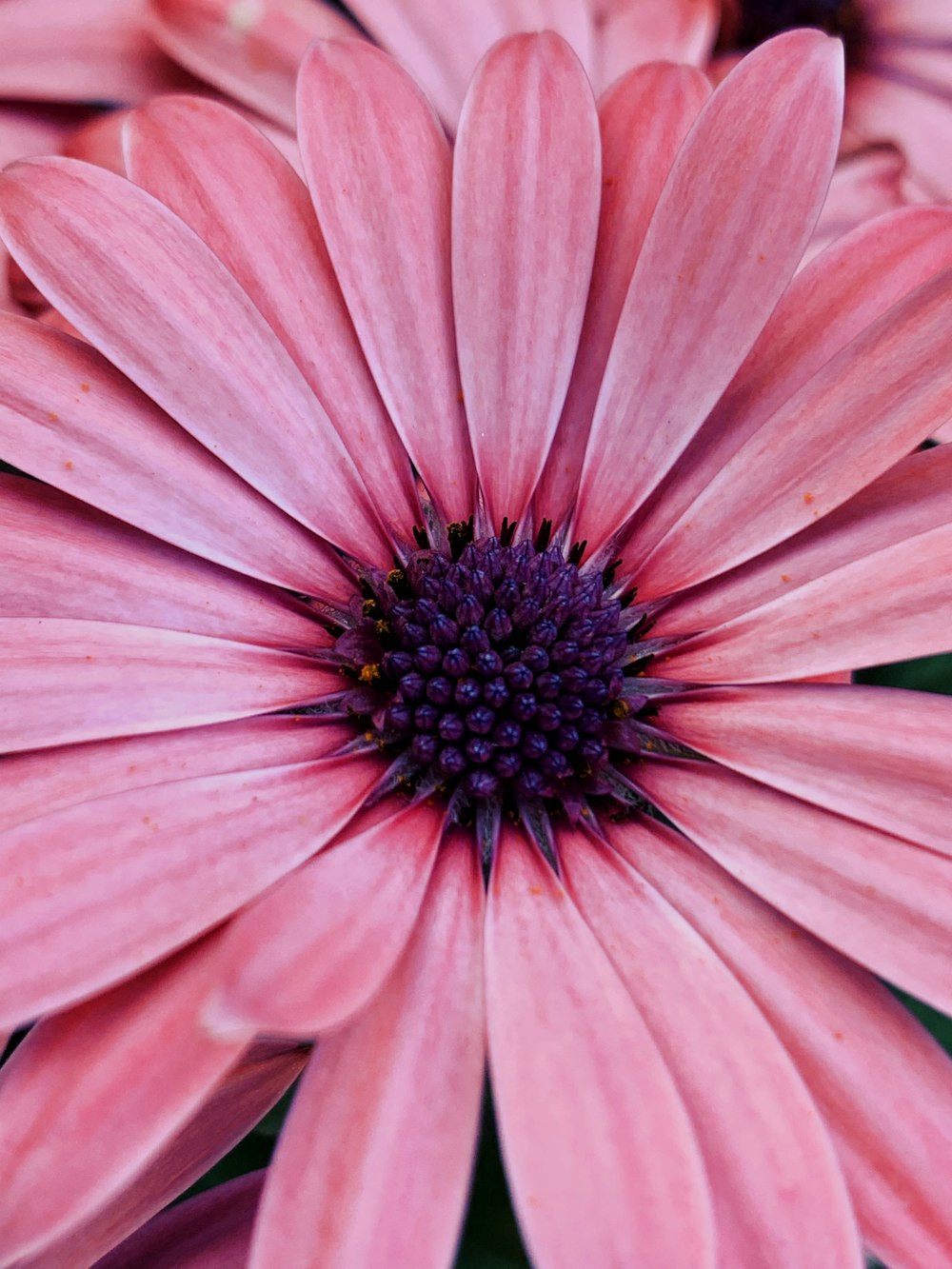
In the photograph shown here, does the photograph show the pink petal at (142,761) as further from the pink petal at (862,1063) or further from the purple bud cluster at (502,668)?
the pink petal at (862,1063)

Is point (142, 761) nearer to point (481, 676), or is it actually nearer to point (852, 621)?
point (481, 676)

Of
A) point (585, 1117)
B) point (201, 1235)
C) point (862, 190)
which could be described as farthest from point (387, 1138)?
point (862, 190)

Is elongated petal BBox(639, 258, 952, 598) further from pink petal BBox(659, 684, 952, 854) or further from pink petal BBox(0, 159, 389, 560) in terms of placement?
pink petal BBox(0, 159, 389, 560)

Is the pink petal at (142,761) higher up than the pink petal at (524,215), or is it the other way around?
the pink petal at (524,215)

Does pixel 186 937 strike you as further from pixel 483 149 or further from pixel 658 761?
pixel 483 149

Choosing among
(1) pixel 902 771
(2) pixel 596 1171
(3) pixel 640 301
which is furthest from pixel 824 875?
(3) pixel 640 301

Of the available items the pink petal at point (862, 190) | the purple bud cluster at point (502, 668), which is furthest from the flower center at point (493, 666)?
the pink petal at point (862, 190)
